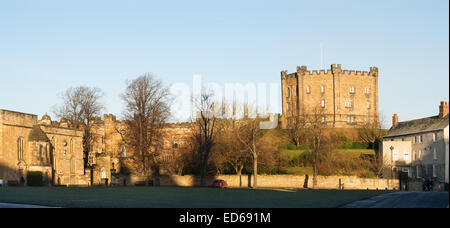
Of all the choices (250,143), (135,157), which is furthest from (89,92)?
(250,143)

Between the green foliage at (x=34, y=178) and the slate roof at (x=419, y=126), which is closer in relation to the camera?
the green foliage at (x=34, y=178)

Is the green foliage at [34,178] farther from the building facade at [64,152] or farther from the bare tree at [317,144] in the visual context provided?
the bare tree at [317,144]

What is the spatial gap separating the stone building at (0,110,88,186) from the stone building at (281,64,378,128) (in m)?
40.3

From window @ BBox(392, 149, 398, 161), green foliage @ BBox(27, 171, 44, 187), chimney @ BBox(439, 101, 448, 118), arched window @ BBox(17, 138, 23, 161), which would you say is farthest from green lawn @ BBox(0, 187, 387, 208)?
chimney @ BBox(439, 101, 448, 118)

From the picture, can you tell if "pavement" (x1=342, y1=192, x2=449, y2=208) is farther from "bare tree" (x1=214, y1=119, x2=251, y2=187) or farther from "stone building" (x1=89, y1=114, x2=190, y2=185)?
"stone building" (x1=89, y1=114, x2=190, y2=185)

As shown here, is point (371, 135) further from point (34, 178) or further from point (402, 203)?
point (402, 203)

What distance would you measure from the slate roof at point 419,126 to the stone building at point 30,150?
3995 centimetres

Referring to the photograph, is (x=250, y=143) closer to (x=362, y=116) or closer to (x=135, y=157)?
(x=135, y=157)

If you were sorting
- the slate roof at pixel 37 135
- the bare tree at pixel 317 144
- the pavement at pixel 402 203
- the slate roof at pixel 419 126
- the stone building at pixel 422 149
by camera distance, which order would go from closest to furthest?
the pavement at pixel 402 203, the slate roof at pixel 37 135, the stone building at pixel 422 149, the slate roof at pixel 419 126, the bare tree at pixel 317 144

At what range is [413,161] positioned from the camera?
6750 centimetres

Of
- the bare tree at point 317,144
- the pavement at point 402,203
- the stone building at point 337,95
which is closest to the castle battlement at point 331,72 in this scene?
the stone building at point 337,95

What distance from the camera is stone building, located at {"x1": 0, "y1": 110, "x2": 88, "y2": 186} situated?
5778 centimetres

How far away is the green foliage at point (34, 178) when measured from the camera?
56.6 m
